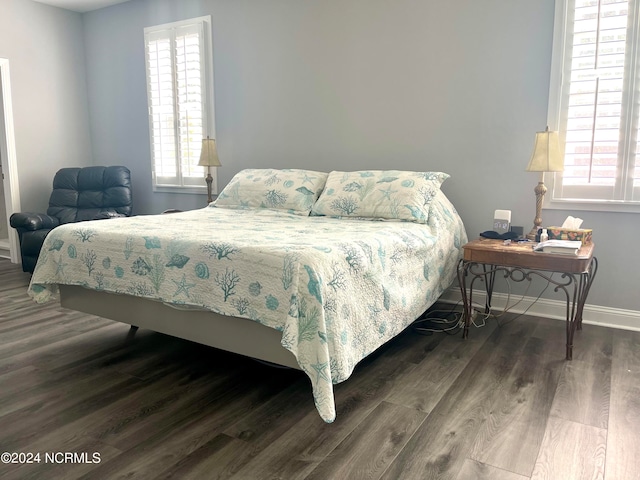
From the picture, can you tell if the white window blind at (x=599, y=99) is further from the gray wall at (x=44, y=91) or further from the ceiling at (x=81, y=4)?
the gray wall at (x=44, y=91)

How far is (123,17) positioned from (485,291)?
450 cm

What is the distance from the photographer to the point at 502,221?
3373 mm

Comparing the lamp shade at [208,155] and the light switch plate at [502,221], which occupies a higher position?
the lamp shade at [208,155]

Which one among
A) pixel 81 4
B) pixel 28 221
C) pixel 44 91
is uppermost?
pixel 81 4

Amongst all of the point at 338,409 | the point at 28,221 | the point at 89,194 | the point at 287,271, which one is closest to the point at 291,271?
the point at 287,271

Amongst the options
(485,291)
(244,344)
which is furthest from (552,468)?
(485,291)

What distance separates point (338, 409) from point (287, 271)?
67cm

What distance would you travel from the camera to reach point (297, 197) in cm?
361

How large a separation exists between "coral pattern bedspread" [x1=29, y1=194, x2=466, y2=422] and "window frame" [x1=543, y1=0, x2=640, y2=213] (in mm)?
743

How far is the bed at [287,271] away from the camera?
1993mm

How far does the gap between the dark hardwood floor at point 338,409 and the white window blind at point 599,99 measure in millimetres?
951

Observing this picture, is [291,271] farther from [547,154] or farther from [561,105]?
[561,105]

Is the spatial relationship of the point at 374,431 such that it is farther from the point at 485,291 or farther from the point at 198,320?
the point at 485,291

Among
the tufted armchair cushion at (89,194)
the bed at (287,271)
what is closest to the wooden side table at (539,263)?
the bed at (287,271)
